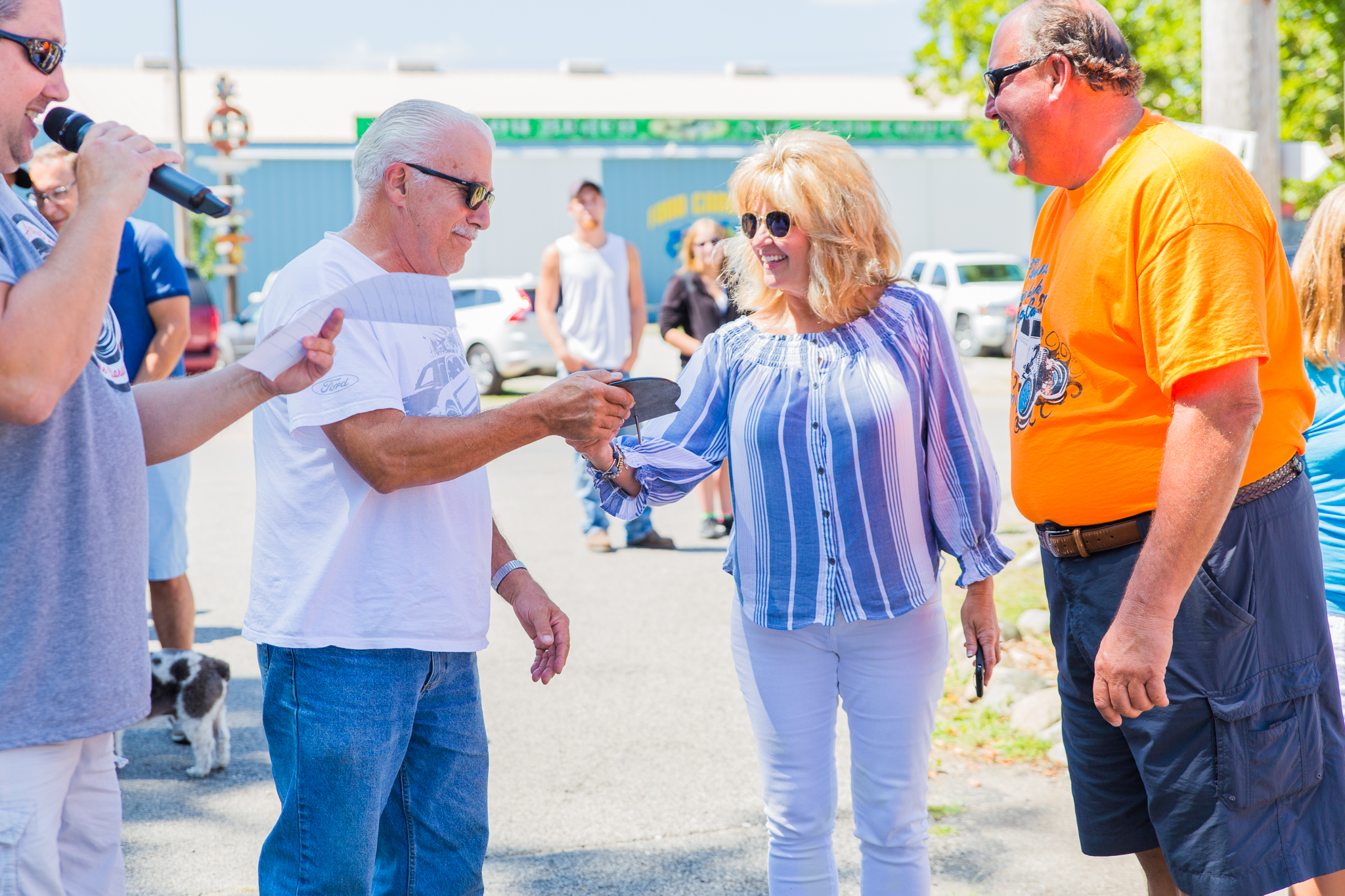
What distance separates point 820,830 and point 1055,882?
988 millimetres

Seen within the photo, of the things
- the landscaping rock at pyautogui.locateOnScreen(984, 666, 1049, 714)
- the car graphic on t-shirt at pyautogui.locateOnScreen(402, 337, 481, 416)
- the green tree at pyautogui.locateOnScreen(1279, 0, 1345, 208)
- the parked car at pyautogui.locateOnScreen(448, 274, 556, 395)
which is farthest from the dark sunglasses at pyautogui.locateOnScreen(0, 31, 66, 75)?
the parked car at pyautogui.locateOnScreen(448, 274, 556, 395)

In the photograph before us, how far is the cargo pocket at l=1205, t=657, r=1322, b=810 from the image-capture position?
7.07 ft

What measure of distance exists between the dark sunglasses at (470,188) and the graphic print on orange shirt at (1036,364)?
112 cm

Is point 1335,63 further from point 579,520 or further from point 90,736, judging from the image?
point 90,736

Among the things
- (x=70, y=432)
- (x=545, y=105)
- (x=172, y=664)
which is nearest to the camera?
(x=70, y=432)

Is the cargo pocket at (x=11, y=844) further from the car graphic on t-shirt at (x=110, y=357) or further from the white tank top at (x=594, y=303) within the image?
the white tank top at (x=594, y=303)

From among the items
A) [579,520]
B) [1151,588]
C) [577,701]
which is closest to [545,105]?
[579,520]

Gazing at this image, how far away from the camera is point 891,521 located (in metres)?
2.66

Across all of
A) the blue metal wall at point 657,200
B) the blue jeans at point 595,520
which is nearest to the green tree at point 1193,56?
the blue jeans at point 595,520

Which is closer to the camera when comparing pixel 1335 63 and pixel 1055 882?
pixel 1055 882

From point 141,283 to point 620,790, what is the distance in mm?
2630

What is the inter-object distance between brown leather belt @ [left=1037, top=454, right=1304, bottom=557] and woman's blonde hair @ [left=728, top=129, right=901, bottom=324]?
74 cm

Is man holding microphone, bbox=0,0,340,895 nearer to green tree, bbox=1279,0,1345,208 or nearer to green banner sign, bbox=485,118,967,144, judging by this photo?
green tree, bbox=1279,0,1345,208

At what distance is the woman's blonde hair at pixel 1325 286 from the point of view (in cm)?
288
